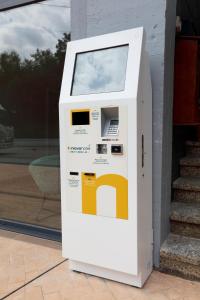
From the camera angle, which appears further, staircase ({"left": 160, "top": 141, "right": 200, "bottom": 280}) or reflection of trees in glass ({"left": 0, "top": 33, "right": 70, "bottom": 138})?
reflection of trees in glass ({"left": 0, "top": 33, "right": 70, "bottom": 138})

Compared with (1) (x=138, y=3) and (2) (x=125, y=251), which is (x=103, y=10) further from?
(2) (x=125, y=251)

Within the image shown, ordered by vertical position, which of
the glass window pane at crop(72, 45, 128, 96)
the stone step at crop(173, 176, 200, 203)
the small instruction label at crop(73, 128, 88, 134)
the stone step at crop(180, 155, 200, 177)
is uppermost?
the glass window pane at crop(72, 45, 128, 96)

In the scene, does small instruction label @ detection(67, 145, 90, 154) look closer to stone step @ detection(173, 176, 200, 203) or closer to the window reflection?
the window reflection

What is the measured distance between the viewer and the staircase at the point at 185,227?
2.39m

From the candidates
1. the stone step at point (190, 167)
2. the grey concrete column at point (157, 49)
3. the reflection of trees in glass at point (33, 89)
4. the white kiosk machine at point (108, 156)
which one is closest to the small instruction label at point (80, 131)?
the white kiosk machine at point (108, 156)

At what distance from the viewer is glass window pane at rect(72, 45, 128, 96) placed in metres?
2.21

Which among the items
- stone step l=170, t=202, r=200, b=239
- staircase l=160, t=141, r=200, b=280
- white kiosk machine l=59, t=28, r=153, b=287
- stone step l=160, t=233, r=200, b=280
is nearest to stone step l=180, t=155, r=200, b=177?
staircase l=160, t=141, r=200, b=280

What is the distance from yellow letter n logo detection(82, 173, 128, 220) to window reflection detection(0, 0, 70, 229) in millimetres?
984

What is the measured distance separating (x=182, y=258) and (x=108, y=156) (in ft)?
3.29

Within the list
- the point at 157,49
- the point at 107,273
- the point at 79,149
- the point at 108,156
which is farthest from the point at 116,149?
the point at 107,273

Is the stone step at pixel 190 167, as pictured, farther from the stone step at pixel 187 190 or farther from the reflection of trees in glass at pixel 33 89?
the reflection of trees in glass at pixel 33 89

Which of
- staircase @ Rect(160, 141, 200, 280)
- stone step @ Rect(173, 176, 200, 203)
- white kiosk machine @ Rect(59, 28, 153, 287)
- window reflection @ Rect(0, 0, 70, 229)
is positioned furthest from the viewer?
window reflection @ Rect(0, 0, 70, 229)

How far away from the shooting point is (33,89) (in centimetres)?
331

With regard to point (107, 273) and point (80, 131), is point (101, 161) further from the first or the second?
point (107, 273)
